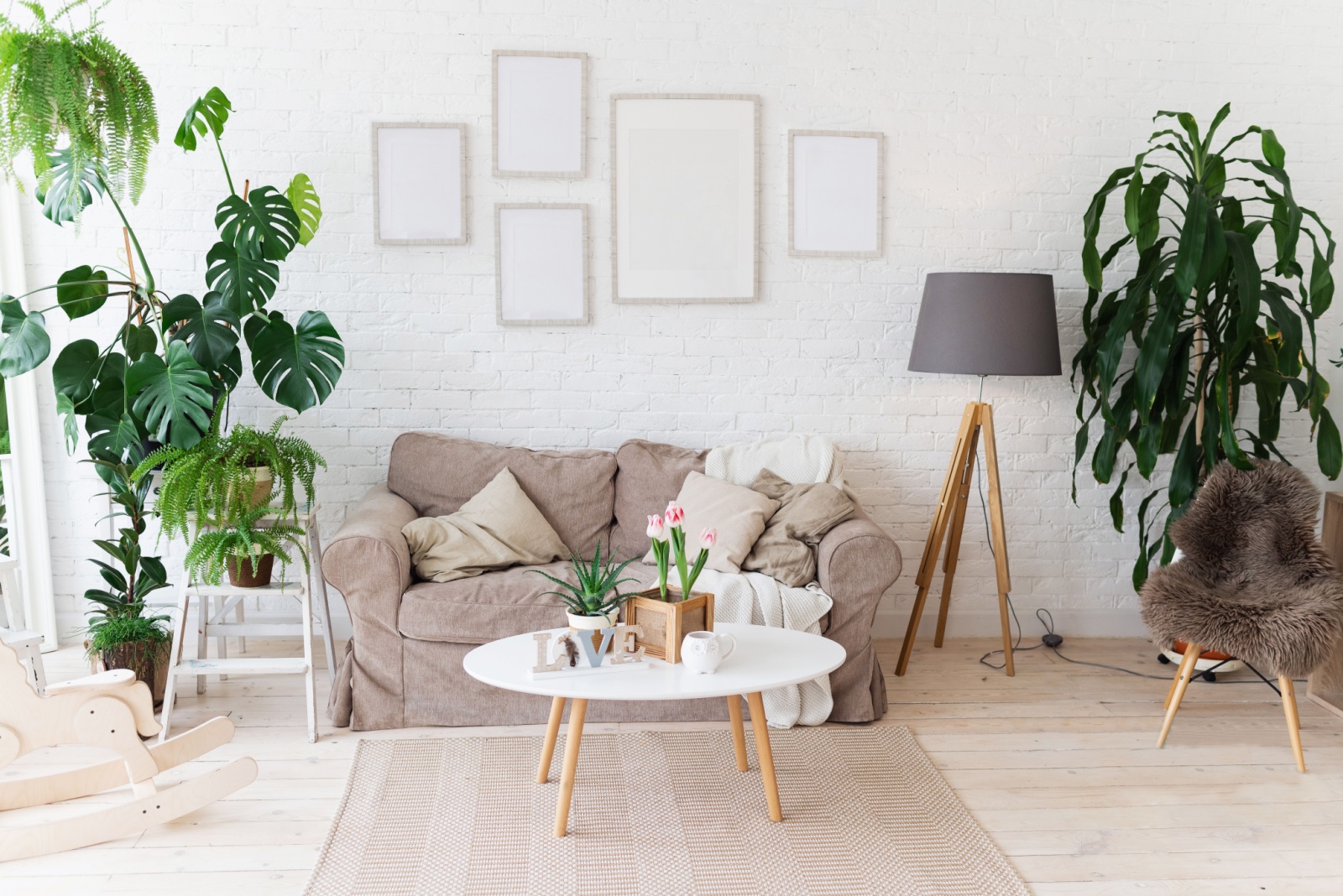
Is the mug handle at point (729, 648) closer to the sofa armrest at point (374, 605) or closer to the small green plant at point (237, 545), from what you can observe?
the sofa armrest at point (374, 605)

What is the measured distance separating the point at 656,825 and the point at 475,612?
887 mm


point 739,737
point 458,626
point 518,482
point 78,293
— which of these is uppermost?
point 78,293

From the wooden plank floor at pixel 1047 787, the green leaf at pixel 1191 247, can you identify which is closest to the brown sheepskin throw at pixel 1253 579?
the wooden plank floor at pixel 1047 787

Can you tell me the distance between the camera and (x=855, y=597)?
121 inches

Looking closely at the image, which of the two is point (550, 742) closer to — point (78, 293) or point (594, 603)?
point (594, 603)

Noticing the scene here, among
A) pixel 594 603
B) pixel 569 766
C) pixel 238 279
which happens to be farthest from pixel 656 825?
pixel 238 279

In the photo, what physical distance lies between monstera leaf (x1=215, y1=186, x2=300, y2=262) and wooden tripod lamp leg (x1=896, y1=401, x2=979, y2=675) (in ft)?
7.73

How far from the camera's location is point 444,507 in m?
3.55

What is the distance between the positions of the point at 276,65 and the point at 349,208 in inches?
21.6

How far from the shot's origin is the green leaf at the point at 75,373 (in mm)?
2967

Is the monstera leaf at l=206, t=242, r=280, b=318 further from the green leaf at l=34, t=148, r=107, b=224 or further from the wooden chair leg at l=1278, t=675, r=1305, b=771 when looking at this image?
the wooden chair leg at l=1278, t=675, r=1305, b=771

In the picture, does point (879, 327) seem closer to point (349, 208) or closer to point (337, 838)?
point (349, 208)

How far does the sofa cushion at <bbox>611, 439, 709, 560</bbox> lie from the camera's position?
360 centimetres

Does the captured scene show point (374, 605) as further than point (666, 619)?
Yes
